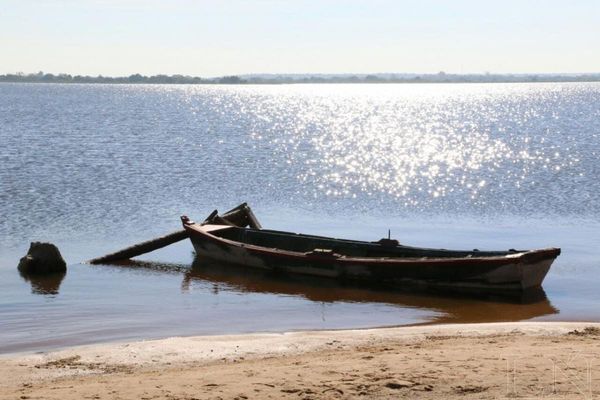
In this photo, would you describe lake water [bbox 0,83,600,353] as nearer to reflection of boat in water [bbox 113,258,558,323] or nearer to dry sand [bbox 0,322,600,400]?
reflection of boat in water [bbox 113,258,558,323]

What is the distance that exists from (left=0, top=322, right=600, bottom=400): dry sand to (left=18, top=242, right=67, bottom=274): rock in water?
23.8 feet

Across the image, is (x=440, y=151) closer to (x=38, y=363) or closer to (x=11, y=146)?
(x=11, y=146)

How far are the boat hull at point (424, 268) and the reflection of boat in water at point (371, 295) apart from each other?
194mm

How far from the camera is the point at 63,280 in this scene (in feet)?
69.3

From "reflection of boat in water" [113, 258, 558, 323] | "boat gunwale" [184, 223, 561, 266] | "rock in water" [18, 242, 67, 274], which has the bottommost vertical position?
"reflection of boat in water" [113, 258, 558, 323]

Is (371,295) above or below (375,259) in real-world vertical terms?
below

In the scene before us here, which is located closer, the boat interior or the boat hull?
the boat hull

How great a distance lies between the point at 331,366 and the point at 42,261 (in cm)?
1155

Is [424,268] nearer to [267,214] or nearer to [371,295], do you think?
[371,295]

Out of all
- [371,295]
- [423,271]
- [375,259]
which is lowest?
[371,295]

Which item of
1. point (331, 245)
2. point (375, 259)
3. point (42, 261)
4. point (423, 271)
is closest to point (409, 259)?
point (423, 271)

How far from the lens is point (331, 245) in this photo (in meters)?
22.4

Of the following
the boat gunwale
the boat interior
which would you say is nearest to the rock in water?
the boat gunwale

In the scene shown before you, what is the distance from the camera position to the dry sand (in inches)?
409
